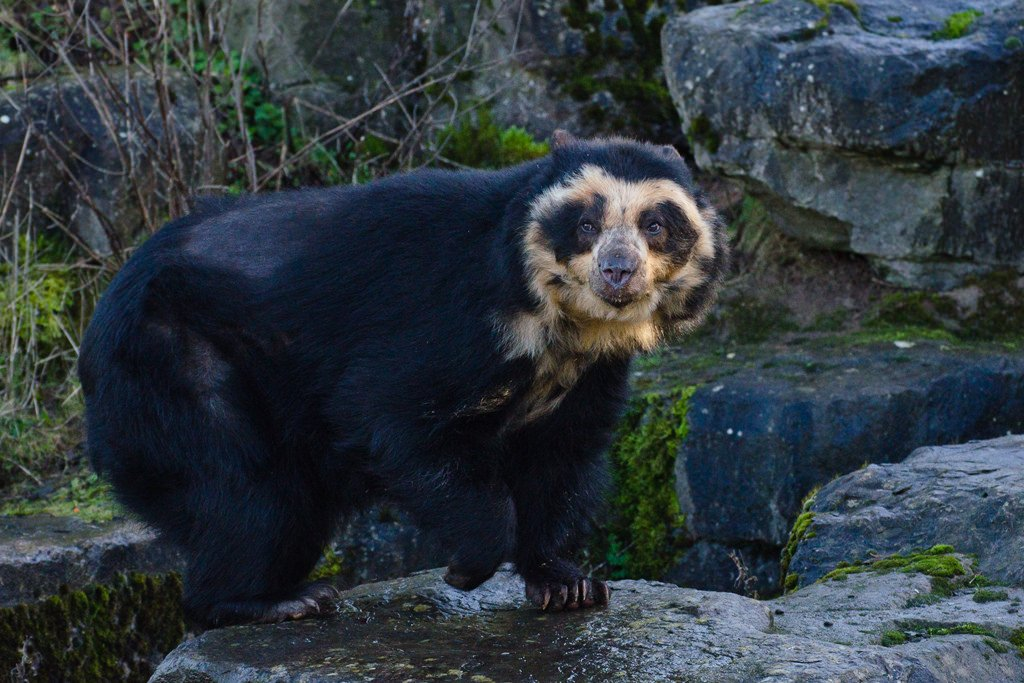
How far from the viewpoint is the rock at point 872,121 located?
823cm

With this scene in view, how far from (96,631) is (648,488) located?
332cm

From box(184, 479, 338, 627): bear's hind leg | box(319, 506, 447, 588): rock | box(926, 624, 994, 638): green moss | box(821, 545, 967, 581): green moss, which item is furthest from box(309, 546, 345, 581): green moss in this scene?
box(926, 624, 994, 638): green moss

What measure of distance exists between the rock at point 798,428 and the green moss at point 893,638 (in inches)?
126

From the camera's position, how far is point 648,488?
823 cm

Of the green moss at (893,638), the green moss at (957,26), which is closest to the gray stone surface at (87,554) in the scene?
the green moss at (893,638)

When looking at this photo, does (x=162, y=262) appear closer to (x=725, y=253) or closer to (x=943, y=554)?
(x=725, y=253)

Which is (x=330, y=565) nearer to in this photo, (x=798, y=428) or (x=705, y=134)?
(x=798, y=428)

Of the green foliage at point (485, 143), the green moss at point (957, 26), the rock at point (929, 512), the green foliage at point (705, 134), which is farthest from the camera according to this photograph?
the green foliage at point (485, 143)

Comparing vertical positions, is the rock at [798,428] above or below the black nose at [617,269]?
below

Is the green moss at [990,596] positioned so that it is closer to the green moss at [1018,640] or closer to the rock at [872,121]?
the green moss at [1018,640]

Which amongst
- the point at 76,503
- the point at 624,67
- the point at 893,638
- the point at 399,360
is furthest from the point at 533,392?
the point at 624,67

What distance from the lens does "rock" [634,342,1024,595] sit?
7.69 metres

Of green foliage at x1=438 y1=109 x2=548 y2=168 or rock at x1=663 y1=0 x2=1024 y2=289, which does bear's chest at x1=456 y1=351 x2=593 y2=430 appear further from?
green foliage at x1=438 y1=109 x2=548 y2=168

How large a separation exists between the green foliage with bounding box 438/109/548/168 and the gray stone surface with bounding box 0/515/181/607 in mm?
4229
